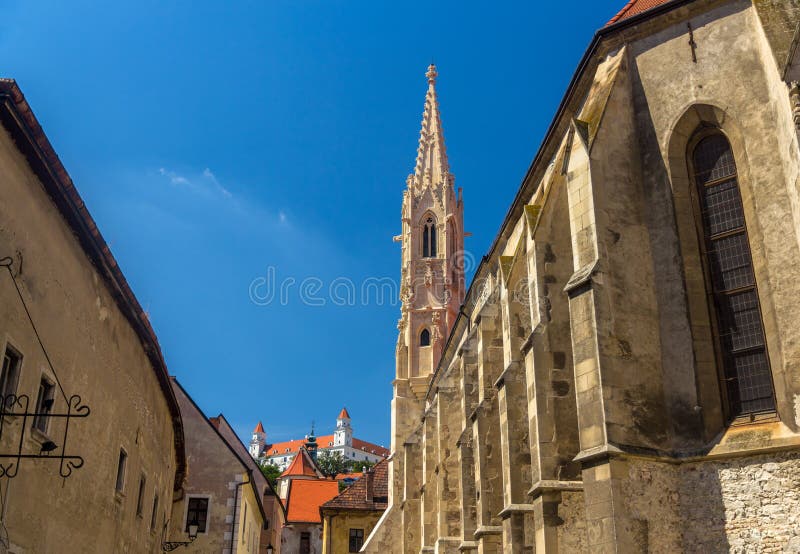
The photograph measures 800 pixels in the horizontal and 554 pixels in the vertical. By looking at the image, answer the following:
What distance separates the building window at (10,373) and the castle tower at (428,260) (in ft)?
106

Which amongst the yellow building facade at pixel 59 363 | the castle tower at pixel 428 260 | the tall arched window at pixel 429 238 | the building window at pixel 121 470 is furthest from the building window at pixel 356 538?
the building window at pixel 121 470

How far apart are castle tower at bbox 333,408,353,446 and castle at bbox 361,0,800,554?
6423 inches

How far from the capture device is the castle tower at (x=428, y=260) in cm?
4297

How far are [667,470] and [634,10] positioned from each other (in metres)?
8.13

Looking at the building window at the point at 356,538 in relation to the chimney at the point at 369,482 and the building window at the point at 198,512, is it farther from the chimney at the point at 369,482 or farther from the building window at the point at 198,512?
the building window at the point at 198,512

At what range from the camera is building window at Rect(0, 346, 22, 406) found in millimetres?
9953

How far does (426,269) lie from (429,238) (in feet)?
8.41

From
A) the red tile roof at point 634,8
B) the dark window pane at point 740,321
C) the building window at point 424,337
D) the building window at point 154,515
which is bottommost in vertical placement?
the building window at point 154,515

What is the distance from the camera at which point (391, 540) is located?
33.0 metres


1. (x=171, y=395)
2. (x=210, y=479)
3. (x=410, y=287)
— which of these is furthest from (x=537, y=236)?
(x=410, y=287)

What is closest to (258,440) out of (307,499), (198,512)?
(307,499)

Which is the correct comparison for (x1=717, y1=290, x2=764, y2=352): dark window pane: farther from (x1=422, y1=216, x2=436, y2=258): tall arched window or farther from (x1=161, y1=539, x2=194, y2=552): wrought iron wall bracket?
(x1=422, y1=216, x2=436, y2=258): tall arched window

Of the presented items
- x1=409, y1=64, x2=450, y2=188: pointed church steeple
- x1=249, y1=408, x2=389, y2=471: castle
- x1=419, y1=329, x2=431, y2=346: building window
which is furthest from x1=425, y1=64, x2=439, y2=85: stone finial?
x1=249, y1=408, x2=389, y2=471: castle

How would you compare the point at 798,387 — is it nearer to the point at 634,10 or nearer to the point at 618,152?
the point at 618,152
